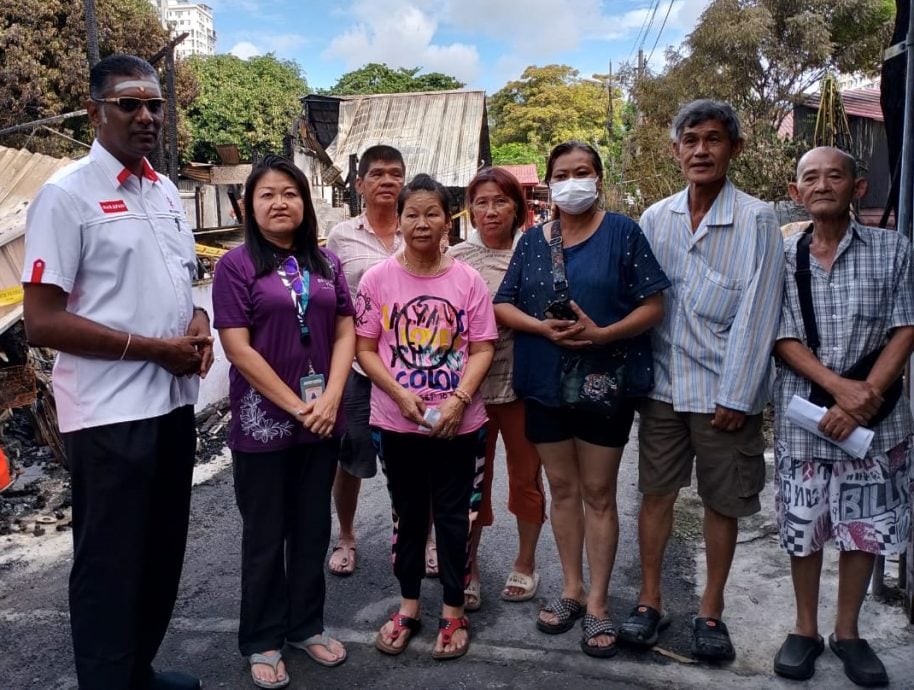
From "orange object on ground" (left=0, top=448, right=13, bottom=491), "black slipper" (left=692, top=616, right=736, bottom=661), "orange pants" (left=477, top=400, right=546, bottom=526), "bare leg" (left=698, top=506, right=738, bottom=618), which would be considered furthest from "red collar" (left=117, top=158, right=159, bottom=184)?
"orange object on ground" (left=0, top=448, right=13, bottom=491)

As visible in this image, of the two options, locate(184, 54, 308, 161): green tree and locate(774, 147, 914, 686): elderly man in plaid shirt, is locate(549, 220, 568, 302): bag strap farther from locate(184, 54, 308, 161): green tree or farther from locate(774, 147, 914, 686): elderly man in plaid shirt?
locate(184, 54, 308, 161): green tree

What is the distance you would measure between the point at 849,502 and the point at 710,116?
154 cm

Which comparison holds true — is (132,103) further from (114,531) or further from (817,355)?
(817,355)

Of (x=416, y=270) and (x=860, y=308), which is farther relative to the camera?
(x=416, y=270)

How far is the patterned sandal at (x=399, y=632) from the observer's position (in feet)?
9.85

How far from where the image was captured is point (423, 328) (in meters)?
2.95

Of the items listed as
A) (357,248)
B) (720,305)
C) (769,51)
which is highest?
(769,51)

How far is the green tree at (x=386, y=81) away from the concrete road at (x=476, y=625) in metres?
42.5

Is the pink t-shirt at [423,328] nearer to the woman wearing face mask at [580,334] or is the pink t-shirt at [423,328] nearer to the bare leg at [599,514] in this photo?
the woman wearing face mask at [580,334]

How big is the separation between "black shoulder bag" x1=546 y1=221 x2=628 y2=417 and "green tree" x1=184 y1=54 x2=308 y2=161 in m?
24.3

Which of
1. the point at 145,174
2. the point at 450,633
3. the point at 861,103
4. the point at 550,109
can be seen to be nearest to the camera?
the point at 145,174

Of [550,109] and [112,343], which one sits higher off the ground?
[550,109]

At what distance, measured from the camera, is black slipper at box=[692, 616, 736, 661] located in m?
2.88

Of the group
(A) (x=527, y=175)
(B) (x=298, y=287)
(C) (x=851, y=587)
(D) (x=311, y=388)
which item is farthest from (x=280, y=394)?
(A) (x=527, y=175)
